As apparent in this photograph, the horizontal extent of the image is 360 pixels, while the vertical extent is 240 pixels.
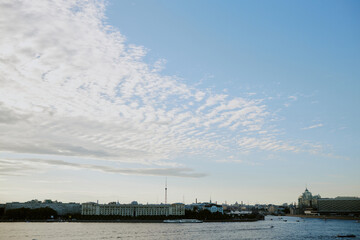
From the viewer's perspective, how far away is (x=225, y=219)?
178 meters

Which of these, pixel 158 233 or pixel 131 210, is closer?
pixel 158 233

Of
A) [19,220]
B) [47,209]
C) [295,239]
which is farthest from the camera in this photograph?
[47,209]

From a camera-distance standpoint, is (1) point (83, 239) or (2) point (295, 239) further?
(2) point (295, 239)

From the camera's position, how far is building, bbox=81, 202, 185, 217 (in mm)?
186000

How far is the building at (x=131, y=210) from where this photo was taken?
610ft

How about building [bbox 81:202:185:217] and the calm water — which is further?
building [bbox 81:202:185:217]

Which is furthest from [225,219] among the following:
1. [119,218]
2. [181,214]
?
[119,218]

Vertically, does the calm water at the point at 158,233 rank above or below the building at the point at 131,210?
below

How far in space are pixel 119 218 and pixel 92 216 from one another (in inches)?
548

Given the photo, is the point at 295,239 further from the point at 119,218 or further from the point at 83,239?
the point at 119,218

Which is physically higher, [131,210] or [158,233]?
[131,210]

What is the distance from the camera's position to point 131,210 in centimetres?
19050

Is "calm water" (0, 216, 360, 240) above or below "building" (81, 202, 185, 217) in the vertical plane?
below

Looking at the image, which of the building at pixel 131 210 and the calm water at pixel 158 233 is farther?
the building at pixel 131 210
